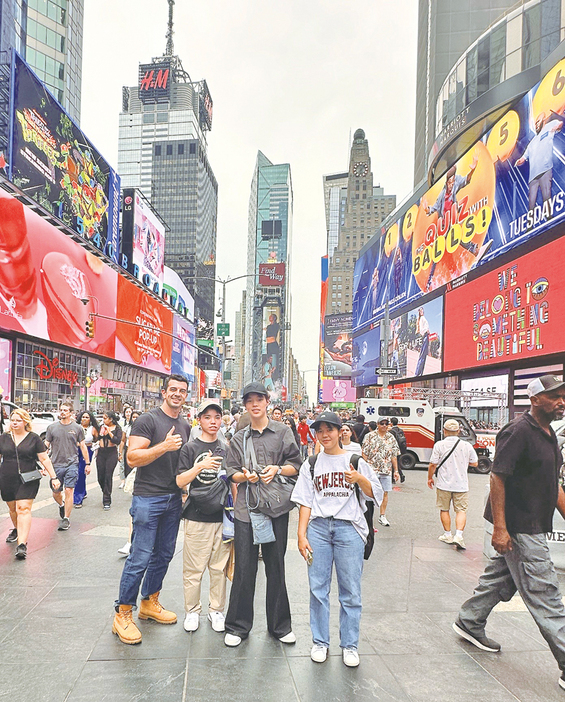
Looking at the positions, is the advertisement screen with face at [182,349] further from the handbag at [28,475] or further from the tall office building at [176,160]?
the tall office building at [176,160]

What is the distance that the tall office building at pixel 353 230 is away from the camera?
16588cm

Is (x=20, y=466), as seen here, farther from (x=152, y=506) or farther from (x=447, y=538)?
(x=447, y=538)

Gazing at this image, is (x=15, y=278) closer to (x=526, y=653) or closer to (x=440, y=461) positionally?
(x=440, y=461)

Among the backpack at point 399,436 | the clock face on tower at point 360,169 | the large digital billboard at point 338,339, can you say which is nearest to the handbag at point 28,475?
the backpack at point 399,436

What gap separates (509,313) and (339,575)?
28.7 metres

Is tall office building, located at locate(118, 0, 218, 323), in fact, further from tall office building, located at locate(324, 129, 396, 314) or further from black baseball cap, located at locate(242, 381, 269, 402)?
black baseball cap, located at locate(242, 381, 269, 402)

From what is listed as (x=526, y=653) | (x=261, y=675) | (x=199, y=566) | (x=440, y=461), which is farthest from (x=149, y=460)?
(x=440, y=461)

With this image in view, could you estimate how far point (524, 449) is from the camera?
3748mm

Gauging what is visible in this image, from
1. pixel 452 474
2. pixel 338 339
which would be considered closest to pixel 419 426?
pixel 452 474

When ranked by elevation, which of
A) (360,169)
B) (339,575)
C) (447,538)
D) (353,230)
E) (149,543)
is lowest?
(447,538)

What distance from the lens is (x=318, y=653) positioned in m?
3.83

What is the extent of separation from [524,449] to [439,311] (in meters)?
→ 37.8

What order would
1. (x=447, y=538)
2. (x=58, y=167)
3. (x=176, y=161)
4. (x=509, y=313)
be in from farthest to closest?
(x=176, y=161) → (x=58, y=167) → (x=509, y=313) → (x=447, y=538)

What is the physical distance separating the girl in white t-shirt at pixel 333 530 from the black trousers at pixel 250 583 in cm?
29
